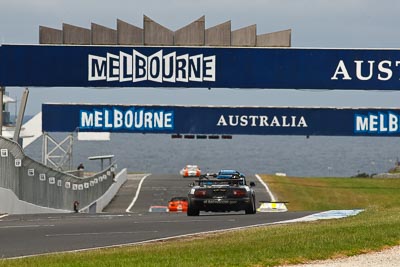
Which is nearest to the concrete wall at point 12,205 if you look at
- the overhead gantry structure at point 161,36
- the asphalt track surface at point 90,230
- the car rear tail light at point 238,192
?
the asphalt track surface at point 90,230

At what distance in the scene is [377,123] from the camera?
60.0 meters

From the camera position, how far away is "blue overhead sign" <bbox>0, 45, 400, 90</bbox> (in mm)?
41844

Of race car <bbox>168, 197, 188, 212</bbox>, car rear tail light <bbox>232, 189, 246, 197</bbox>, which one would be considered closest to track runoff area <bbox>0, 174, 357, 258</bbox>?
car rear tail light <bbox>232, 189, 246, 197</bbox>

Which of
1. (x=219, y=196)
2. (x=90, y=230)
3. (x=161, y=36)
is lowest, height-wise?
(x=90, y=230)

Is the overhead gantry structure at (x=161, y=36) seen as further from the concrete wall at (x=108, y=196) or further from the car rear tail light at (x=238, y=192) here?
the concrete wall at (x=108, y=196)

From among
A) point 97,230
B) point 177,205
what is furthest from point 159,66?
point 97,230

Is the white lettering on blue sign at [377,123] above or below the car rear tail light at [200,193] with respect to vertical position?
above

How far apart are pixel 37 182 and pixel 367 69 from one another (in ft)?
42.9

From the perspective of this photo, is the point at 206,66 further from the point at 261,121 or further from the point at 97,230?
the point at 261,121

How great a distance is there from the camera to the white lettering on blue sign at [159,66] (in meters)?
42.1

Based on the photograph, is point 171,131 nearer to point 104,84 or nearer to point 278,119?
point 278,119

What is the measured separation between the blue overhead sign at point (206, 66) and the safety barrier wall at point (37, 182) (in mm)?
3801

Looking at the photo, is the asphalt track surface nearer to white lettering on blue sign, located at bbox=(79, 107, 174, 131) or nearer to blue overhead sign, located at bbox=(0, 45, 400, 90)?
blue overhead sign, located at bbox=(0, 45, 400, 90)

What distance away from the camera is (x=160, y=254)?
18422 mm
